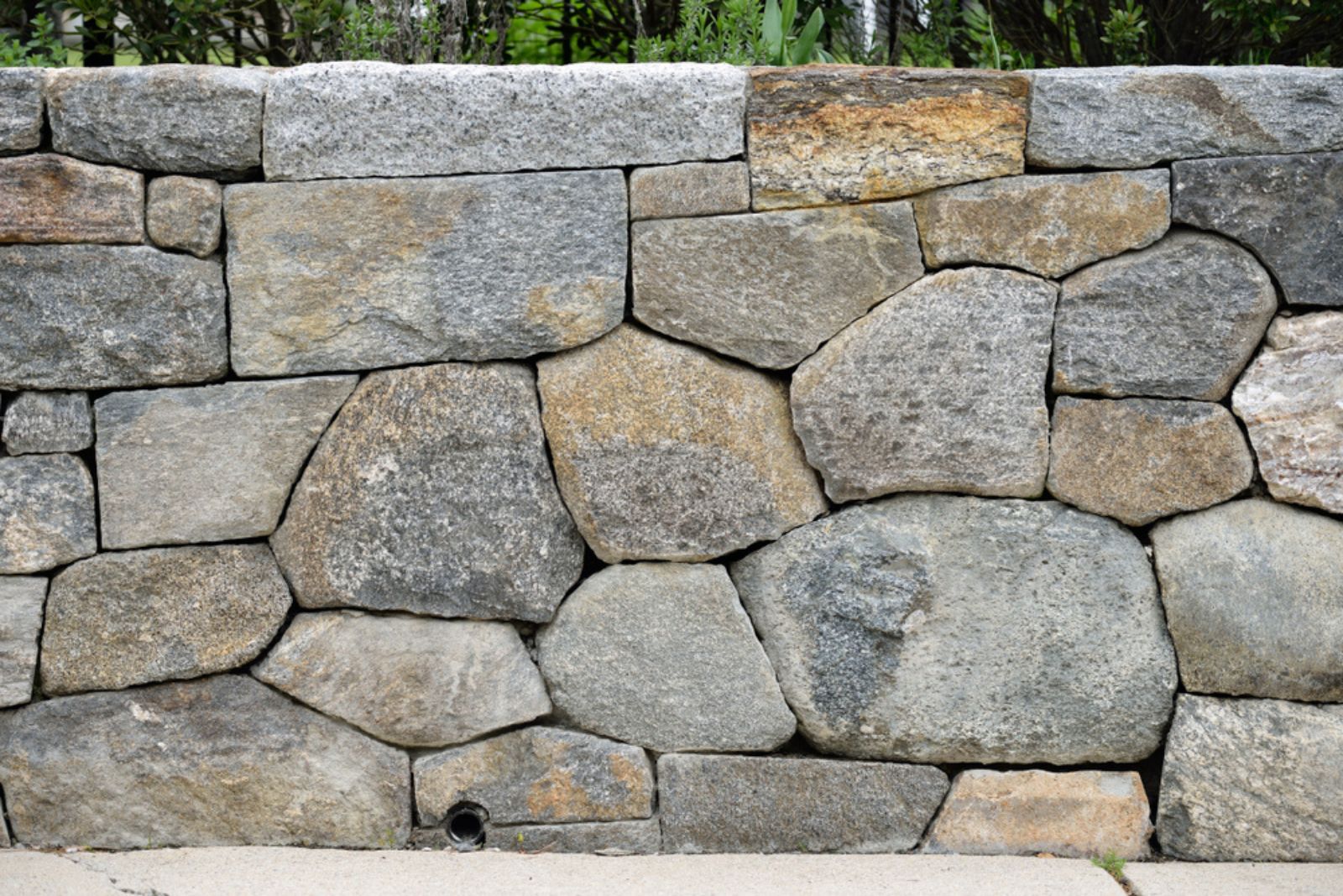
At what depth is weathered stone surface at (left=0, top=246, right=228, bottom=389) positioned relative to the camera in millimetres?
2596

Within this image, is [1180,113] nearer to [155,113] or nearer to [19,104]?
[155,113]

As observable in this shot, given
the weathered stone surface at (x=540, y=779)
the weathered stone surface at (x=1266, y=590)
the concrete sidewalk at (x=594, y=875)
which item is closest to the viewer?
the concrete sidewalk at (x=594, y=875)

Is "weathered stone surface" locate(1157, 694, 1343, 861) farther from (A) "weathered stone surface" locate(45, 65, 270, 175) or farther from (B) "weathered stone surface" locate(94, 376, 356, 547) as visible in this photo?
(A) "weathered stone surface" locate(45, 65, 270, 175)

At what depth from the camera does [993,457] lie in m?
2.64

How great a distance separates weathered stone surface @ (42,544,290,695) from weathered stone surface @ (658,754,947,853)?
39.7 inches

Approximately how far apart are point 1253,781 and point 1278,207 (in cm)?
125

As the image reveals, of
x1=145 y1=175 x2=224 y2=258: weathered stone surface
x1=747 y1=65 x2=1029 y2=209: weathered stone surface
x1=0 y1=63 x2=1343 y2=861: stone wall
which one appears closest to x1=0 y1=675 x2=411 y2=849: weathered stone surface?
x1=0 y1=63 x2=1343 y2=861: stone wall

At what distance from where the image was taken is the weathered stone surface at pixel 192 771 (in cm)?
272

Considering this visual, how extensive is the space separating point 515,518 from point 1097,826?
147cm

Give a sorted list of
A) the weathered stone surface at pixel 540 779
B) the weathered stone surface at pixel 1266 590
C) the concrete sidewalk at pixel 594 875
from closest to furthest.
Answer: the concrete sidewalk at pixel 594 875, the weathered stone surface at pixel 1266 590, the weathered stone surface at pixel 540 779

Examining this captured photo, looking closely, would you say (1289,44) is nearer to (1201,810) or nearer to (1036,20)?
(1036,20)

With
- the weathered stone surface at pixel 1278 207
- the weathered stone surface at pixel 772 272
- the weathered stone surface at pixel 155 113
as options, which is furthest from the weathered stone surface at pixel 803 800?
the weathered stone surface at pixel 155 113

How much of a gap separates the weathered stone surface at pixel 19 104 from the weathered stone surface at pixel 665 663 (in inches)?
60.4

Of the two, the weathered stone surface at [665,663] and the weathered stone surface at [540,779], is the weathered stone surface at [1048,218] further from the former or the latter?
the weathered stone surface at [540,779]
